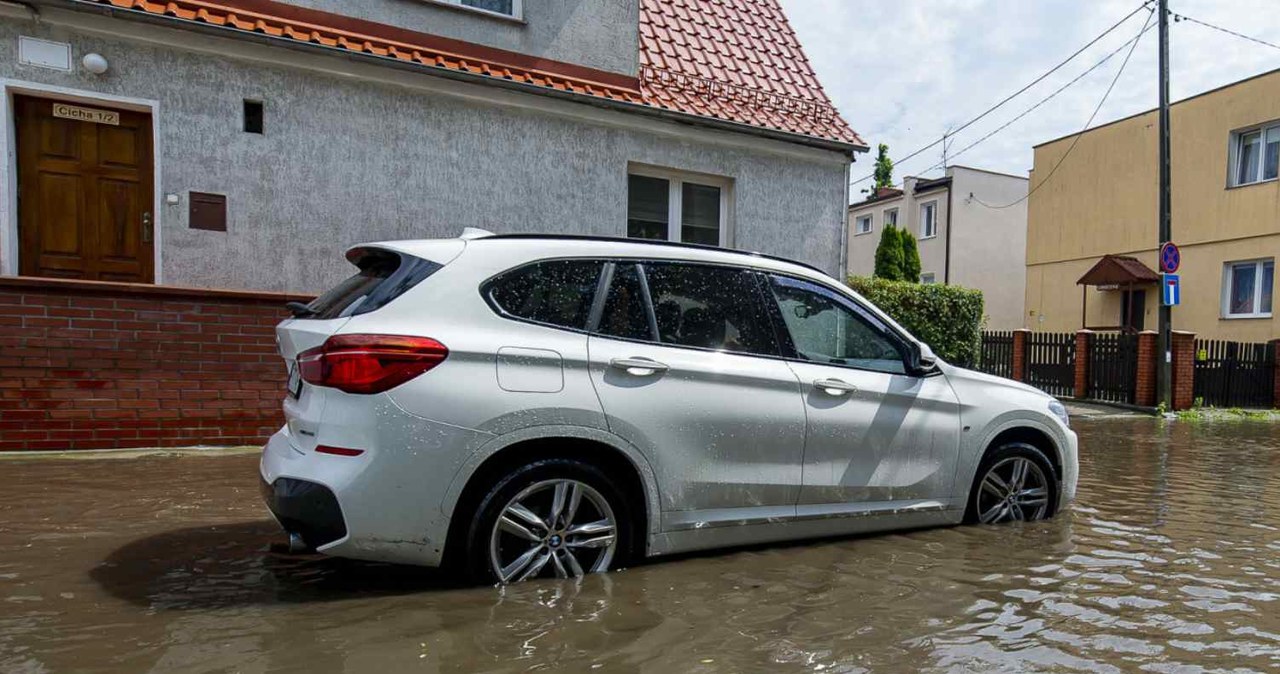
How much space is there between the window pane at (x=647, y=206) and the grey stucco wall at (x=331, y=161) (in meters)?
0.31

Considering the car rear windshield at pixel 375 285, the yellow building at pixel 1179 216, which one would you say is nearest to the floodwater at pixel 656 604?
the car rear windshield at pixel 375 285

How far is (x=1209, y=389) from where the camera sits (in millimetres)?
16062

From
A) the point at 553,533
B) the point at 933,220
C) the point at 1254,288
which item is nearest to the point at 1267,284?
the point at 1254,288

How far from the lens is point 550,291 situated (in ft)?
12.1

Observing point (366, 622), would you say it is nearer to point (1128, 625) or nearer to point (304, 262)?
point (1128, 625)

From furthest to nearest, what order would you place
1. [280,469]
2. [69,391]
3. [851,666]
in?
[69,391], [280,469], [851,666]

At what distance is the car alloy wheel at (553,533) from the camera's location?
11.2 feet

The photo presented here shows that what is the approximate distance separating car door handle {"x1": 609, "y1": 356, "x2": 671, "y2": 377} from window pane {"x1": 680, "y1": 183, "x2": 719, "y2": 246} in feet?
21.6

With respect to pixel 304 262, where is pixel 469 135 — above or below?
above

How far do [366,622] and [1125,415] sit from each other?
1509 centimetres

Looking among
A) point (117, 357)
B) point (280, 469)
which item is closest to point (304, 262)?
point (117, 357)

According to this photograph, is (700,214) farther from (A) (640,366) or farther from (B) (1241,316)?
Answer: (B) (1241,316)

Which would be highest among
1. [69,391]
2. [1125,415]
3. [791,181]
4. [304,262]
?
[791,181]

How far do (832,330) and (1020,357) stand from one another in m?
15.6
